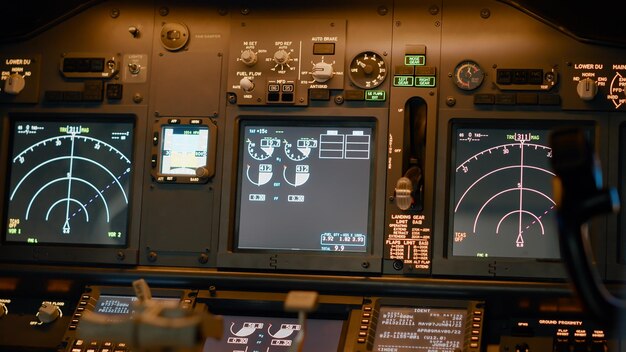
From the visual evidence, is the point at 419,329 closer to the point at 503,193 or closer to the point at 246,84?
the point at 503,193

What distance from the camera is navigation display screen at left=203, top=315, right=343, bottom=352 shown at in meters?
4.56

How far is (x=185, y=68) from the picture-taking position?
4.98m

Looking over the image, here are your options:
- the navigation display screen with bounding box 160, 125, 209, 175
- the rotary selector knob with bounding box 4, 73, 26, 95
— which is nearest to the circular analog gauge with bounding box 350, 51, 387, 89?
the navigation display screen with bounding box 160, 125, 209, 175

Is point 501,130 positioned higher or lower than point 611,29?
lower

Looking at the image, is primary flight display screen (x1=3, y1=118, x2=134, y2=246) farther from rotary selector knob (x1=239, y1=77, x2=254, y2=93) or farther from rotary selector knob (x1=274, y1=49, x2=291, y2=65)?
rotary selector knob (x1=274, y1=49, x2=291, y2=65)

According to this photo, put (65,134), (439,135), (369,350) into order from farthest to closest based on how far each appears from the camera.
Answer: (65,134) < (439,135) < (369,350)

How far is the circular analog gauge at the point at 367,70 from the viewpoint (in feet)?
15.8

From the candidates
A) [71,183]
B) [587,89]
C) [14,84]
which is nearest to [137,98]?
[71,183]

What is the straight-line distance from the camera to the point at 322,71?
189 inches

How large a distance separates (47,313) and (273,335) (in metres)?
1.16

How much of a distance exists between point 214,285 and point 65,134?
3.83 ft

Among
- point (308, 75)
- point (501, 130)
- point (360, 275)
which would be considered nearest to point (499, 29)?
point (501, 130)

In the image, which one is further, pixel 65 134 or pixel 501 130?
pixel 65 134

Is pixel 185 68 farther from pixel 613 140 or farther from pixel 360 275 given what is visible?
pixel 613 140
